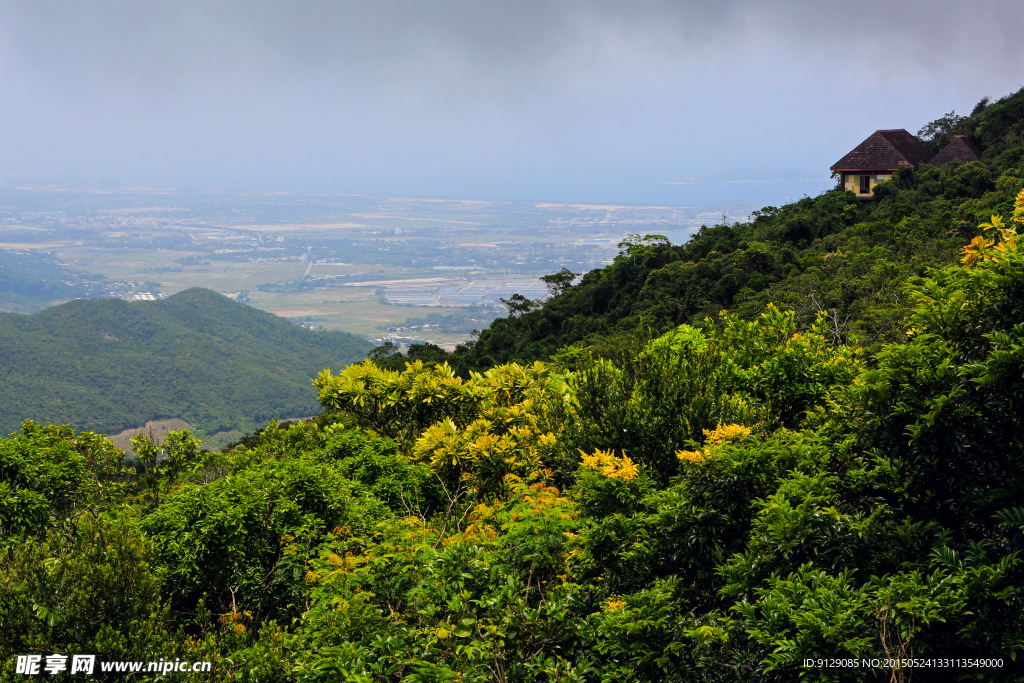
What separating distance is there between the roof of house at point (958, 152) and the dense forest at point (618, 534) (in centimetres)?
3432

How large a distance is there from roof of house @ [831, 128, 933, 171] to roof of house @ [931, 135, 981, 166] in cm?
71

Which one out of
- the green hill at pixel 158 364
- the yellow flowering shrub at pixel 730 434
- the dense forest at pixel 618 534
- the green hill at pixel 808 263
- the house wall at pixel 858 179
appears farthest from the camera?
the green hill at pixel 158 364

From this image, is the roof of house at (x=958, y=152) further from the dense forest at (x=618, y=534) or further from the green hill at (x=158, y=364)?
the green hill at (x=158, y=364)

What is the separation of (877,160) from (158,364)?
9796 centimetres

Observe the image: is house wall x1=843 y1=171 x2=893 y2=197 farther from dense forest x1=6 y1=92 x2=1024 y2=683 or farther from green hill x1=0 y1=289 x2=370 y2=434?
green hill x1=0 y1=289 x2=370 y2=434

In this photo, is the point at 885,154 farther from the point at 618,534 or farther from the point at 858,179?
the point at 618,534

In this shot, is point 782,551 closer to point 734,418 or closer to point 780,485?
point 780,485

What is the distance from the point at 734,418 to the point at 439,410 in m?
4.89

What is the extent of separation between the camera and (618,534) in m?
5.49

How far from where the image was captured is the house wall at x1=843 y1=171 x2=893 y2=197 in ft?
117

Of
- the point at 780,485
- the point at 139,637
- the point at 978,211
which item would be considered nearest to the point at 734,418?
the point at 780,485

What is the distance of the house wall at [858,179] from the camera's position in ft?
117

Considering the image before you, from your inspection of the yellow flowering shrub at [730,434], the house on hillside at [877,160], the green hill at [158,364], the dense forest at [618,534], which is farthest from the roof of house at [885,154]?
the green hill at [158,364]

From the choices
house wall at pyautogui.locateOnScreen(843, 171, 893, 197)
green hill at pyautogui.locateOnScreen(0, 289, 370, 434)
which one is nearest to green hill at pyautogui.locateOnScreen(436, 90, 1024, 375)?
house wall at pyautogui.locateOnScreen(843, 171, 893, 197)
